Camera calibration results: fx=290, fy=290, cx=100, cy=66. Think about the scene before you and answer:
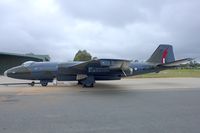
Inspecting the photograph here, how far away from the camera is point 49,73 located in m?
21.8

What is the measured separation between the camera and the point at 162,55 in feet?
83.4

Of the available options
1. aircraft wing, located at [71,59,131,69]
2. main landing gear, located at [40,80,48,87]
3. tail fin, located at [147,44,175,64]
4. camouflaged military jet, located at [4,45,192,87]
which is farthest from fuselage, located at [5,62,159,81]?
tail fin, located at [147,44,175,64]

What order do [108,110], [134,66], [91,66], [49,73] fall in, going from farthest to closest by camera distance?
[134,66], [49,73], [91,66], [108,110]

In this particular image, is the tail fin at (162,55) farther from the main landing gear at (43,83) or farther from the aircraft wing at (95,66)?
the main landing gear at (43,83)

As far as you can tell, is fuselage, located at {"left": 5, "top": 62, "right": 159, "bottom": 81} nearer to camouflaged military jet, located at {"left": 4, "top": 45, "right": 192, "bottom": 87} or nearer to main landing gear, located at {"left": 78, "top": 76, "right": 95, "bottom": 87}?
camouflaged military jet, located at {"left": 4, "top": 45, "right": 192, "bottom": 87}

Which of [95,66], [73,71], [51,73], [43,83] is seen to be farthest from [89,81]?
[43,83]

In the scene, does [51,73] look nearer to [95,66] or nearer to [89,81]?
[89,81]

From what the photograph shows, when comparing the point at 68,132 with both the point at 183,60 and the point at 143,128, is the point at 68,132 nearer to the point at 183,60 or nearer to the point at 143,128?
the point at 143,128

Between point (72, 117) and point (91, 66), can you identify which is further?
point (91, 66)

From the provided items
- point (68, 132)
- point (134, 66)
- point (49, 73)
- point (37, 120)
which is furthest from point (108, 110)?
point (134, 66)

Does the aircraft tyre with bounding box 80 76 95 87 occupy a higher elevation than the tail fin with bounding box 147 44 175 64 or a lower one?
lower

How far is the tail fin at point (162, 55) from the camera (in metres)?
25.3

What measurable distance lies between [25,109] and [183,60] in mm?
15126

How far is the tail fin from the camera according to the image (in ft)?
83.0
